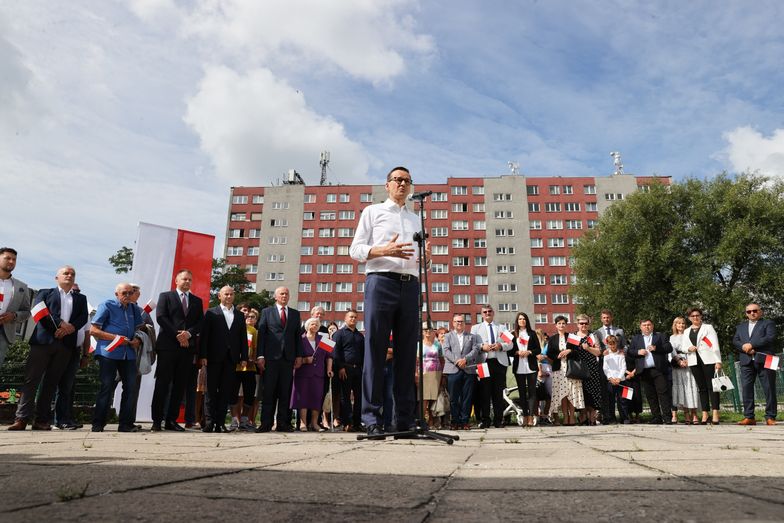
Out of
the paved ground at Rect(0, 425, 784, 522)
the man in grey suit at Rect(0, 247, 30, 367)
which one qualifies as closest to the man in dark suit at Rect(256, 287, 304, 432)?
the man in grey suit at Rect(0, 247, 30, 367)

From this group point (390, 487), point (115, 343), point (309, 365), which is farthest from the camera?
point (309, 365)

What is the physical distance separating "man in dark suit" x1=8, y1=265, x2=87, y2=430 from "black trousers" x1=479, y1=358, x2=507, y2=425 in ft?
19.5

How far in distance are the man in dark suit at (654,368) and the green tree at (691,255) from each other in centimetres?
2198

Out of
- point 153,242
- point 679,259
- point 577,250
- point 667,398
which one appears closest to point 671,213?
point 679,259

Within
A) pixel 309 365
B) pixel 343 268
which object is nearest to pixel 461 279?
pixel 343 268

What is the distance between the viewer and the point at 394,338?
4.58 meters

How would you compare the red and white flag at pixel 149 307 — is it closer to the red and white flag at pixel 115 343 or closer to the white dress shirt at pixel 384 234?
the red and white flag at pixel 115 343

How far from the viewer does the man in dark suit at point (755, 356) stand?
27.1 ft

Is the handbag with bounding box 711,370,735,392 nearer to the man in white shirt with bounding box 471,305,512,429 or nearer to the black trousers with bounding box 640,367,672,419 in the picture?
the black trousers with bounding box 640,367,672,419

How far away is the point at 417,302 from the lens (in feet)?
14.8

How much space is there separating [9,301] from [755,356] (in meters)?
10.4

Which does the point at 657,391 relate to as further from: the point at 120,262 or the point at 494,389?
the point at 120,262

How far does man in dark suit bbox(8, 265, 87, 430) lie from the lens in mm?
6406

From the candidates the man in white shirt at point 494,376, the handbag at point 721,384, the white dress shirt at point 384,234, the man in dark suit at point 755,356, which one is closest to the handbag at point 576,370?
the man in white shirt at point 494,376
